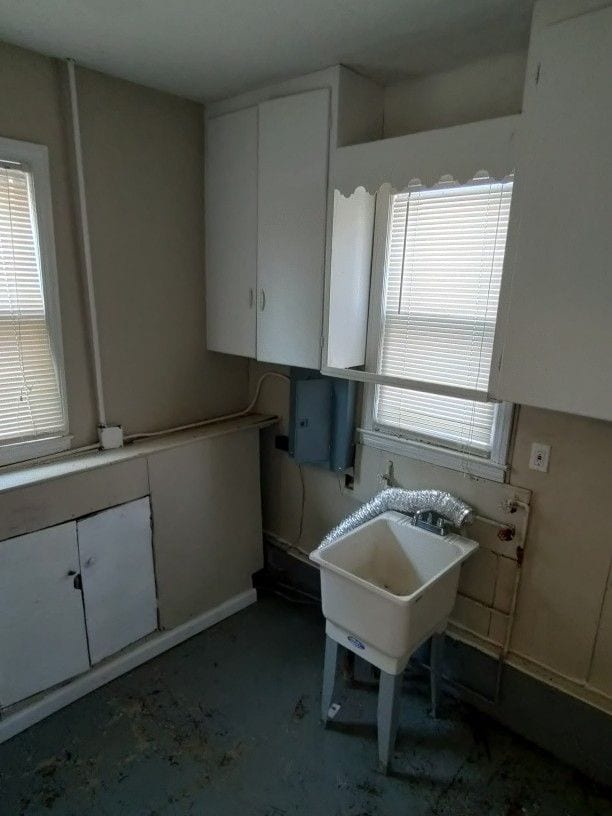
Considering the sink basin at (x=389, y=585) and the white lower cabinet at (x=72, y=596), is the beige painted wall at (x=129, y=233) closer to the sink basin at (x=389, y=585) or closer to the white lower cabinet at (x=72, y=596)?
the white lower cabinet at (x=72, y=596)

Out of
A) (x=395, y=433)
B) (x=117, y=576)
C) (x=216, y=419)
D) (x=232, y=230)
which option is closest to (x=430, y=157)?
(x=232, y=230)

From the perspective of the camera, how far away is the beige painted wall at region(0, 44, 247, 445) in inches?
74.2

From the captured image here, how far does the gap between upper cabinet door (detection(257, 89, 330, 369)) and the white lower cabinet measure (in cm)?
104

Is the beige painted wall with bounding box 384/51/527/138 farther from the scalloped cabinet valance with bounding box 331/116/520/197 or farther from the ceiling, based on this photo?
the scalloped cabinet valance with bounding box 331/116/520/197

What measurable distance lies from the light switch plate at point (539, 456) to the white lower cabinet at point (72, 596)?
1.68 m

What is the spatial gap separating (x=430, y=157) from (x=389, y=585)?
1713 mm

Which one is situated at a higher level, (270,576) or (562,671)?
(562,671)

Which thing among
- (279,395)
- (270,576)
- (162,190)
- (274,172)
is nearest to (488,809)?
(270,576)

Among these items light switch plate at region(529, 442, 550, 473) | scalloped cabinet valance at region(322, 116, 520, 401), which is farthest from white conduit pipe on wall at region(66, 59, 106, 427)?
light switch plate at region(529, 442, 550, 473)

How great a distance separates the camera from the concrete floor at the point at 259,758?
1.68 metres

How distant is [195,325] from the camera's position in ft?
8.26

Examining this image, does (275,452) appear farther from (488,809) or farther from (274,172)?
(488,809)

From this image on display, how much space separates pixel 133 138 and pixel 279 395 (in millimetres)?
1419

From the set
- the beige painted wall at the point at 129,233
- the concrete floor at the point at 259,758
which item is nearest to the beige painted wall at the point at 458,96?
the beige painted wall at the point at 129,233
